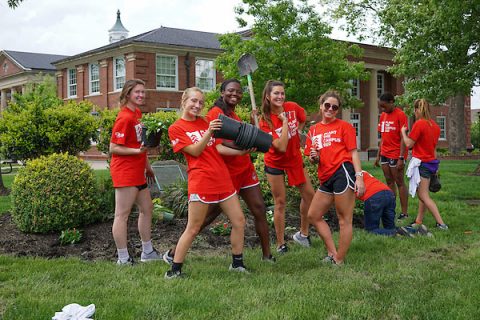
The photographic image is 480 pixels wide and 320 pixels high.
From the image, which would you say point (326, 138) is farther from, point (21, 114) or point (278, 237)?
point (21, 114)

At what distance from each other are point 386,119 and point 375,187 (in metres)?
1.63

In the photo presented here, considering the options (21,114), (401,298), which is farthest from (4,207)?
(401,298)

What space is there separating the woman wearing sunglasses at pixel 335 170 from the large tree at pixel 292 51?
14027 mm

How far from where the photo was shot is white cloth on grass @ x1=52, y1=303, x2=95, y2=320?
3.58 m

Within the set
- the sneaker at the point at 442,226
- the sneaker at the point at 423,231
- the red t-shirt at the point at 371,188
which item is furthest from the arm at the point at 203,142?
the sneaker at the point at 442,226

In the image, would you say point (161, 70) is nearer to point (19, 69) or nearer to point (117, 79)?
point (117, 79)

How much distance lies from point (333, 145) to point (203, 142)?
60.0 inches


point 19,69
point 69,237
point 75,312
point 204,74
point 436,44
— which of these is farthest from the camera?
point 19,69

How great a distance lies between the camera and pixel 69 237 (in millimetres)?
6410

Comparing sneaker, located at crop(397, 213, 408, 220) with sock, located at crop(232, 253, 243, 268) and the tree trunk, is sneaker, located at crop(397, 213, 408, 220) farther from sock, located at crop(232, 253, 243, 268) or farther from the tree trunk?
the tree trunk

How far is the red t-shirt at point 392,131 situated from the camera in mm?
8258

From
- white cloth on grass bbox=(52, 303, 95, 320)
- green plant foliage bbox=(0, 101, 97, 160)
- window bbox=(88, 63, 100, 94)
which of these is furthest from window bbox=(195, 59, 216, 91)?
white cloth on grass bbox=(52, 303, 95, 320)

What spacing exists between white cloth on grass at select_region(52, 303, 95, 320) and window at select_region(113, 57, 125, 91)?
2976cm

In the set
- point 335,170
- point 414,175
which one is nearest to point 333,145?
point 335,170
